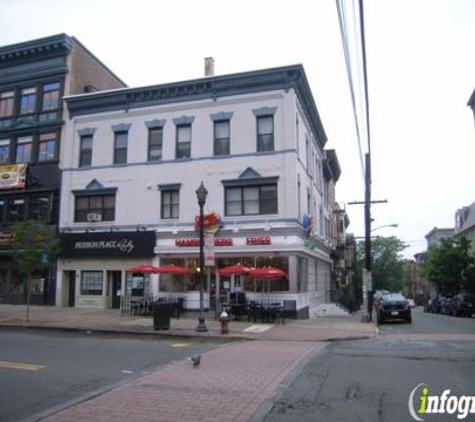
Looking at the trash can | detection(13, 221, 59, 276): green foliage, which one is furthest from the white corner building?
the trash can

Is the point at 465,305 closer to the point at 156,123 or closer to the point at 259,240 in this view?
the point at 259,240

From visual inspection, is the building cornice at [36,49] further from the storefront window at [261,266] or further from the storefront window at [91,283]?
the storefront window at [261,266]

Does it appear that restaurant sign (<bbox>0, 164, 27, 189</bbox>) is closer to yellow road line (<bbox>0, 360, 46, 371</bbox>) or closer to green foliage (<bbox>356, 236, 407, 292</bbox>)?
yellow road line (<bbox>0, 360, 46, 371</bbox>)

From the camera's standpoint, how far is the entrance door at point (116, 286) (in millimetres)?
26531

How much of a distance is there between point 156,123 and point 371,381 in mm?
20542

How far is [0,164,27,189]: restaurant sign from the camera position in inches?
1134

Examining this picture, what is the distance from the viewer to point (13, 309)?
25578 mm

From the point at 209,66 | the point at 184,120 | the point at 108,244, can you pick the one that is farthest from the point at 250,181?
the point at 108,244

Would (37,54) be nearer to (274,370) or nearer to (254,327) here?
(254,327)

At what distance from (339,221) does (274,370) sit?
4238 cm

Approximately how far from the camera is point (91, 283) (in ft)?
88.2

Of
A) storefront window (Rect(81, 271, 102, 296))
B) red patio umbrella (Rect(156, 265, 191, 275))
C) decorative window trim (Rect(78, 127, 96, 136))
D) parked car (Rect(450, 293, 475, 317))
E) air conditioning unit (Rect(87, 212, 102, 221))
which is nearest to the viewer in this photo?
red patio umbrella (Rect(156, 265, 191, 275))

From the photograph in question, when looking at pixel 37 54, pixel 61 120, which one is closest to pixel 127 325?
pixel 61 120

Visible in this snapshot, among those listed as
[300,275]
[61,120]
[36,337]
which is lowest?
[36,337]
